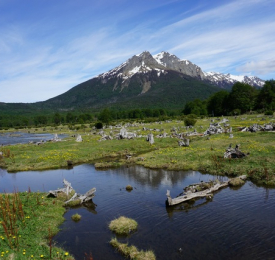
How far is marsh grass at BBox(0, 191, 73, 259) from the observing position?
17344mm

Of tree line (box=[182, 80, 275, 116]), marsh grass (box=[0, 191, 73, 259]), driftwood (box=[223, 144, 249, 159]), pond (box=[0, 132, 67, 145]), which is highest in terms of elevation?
tree line (box=[182, 80, 275, 116])

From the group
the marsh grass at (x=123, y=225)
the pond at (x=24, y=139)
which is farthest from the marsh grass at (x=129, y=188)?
the pond at (x=24, y=139)

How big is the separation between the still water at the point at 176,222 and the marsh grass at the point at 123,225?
0.62 meters

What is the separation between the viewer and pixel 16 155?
59.6 m

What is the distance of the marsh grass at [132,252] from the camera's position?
17.0 metres

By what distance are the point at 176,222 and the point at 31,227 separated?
12.8m

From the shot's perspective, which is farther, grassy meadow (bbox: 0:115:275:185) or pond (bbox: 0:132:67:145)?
pond (bbox: 0:132:67:145)

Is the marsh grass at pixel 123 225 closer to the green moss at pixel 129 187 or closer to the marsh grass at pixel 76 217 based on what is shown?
the marsh grass at pixel 76 217

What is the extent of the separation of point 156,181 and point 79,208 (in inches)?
494

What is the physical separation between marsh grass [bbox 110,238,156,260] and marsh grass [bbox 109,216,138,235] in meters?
1.75

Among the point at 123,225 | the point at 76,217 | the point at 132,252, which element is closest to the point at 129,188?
the point at 76,217

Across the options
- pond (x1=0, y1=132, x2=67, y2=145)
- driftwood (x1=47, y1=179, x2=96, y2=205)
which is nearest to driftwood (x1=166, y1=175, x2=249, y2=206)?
driftwood (x1=47, y1=179, x2=96, y2=205)

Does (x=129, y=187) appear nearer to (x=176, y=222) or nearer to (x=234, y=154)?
(x=176, y=222)

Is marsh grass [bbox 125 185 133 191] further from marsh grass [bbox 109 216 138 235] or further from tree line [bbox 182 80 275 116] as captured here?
tree line [bbox 182 80 275 116]
